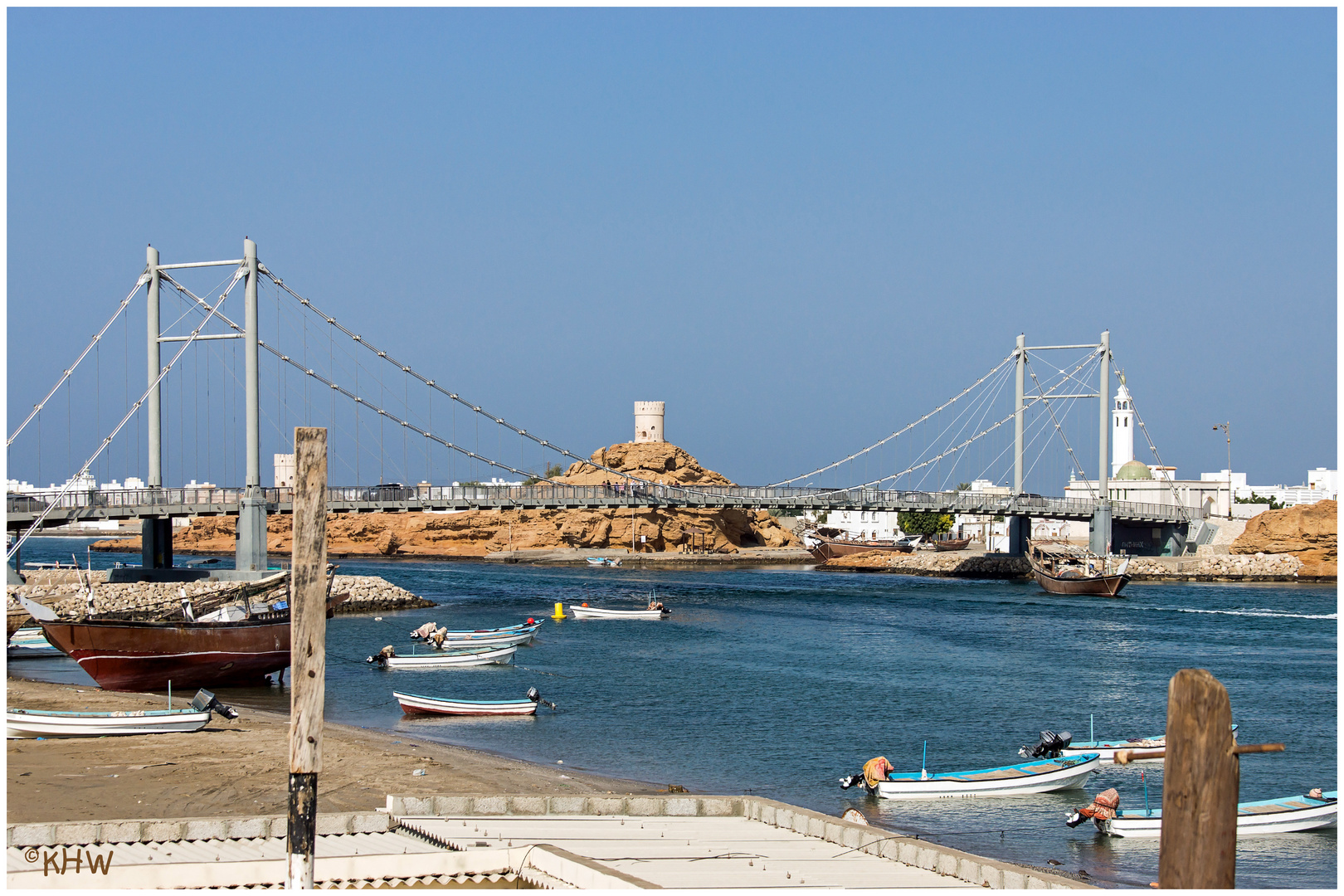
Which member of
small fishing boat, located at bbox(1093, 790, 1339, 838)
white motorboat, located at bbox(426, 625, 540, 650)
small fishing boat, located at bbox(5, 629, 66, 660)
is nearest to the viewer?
small fishing boat, located at bbox(1093, 790, 1339, 838)

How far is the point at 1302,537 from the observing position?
6825 cm

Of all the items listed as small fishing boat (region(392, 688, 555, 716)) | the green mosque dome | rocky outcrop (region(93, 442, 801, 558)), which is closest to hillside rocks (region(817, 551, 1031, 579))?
rocky outcrop (region(93, 442, 801, 558))

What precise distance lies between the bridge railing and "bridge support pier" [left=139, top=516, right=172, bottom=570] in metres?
0.93

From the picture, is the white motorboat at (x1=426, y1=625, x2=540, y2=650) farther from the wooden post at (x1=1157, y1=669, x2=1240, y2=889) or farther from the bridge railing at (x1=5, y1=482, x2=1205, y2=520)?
the wooden post at (x1=1157, y1=669, x2=1240, y2=889)

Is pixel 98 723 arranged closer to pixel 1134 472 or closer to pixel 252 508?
pixel 252 508

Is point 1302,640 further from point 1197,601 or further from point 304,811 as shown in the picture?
point 304,811

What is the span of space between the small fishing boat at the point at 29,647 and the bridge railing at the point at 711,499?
24.6 feet

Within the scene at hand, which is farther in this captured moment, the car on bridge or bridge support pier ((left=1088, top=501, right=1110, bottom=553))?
bridge support pier ((left=1088, top=501, right=1110, bottom=553))

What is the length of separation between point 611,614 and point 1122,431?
8325cm

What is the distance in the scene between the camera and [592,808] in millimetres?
11453

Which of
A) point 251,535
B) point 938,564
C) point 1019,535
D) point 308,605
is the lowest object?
point 938,564

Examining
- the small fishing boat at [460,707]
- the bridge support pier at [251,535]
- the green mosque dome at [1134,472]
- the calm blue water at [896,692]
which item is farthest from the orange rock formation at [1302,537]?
the small fishing boat at [460,707]

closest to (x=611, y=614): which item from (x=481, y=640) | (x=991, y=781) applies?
→ (x=481, y=640)

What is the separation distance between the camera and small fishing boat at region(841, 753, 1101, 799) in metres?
16.5
